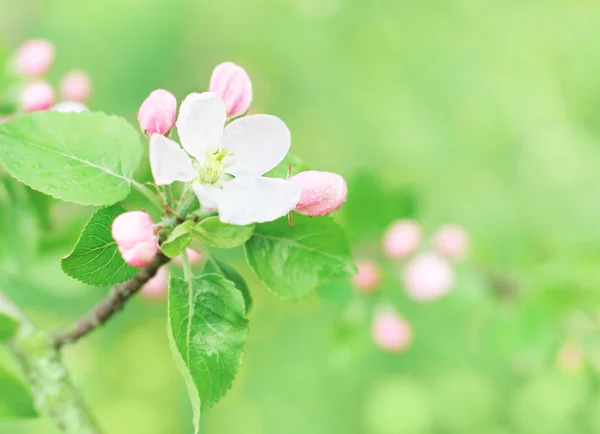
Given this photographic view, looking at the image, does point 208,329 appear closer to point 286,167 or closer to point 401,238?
point 286,167

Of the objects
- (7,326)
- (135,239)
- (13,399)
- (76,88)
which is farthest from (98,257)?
(76,88)

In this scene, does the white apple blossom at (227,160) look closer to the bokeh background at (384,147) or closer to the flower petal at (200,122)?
the flower petal at (200,122)

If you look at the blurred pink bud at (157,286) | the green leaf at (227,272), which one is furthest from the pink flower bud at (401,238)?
the green leaf at (227,272)

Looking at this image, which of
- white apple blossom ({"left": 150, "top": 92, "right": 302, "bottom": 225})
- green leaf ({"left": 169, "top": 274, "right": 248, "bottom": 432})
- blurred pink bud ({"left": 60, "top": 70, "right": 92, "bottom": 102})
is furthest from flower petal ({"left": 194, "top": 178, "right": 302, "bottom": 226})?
blurred pink bud ({"left": 60, "top": 70, "right": 92, "bottom": 102})

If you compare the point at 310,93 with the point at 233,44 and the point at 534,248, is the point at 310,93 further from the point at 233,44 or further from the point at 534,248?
the point at 534,248

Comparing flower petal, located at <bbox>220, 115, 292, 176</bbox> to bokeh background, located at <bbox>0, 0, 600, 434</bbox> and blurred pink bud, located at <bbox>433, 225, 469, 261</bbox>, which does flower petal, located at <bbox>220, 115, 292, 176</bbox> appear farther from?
bokeh background, located at <bbox>0, 0, 600, 434</bbox>

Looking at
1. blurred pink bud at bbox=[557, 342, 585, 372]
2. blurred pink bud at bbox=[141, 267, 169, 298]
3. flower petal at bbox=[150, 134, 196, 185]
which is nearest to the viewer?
flower petal at bbox=[150, 134, 196, 185]
